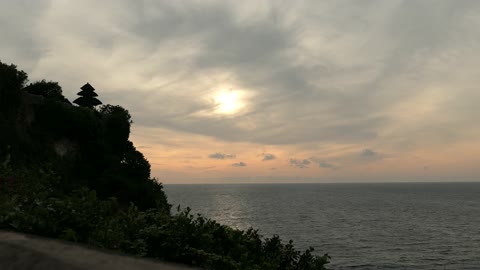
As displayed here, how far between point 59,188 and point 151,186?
1439 cm

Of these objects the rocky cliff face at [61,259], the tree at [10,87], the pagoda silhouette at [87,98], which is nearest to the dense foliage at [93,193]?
the tree at [10,87]

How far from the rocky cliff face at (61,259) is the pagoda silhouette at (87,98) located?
184 feet

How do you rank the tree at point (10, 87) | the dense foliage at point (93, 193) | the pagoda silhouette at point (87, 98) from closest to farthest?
the dense foliage at point (93, 193)
the tree at point (10, 87)
the pagoda silhouette at point (87, 98)

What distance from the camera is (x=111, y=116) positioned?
4328 cm

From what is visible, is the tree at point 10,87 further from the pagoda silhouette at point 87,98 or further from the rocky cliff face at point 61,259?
the pagoda silhouette at point 87,98

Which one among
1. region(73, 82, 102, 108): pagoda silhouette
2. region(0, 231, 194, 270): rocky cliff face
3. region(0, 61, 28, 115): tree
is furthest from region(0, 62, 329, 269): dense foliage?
region(73, 82, 102, 108): pagoda silhouette

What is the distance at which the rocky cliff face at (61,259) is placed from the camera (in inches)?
241

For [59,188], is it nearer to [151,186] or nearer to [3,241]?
[151,186]

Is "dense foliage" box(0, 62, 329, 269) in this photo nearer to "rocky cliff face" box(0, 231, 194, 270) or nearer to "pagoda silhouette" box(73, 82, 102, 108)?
"rocky cliff face" box(0, 231, 194, 270)

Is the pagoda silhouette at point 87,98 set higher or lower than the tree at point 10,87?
higher

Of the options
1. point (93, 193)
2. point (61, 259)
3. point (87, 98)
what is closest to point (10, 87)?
point (93, 193)

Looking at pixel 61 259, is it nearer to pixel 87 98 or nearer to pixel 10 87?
pixel 10 87

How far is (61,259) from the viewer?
247 inches

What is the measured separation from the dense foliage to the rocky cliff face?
113 centimetres
